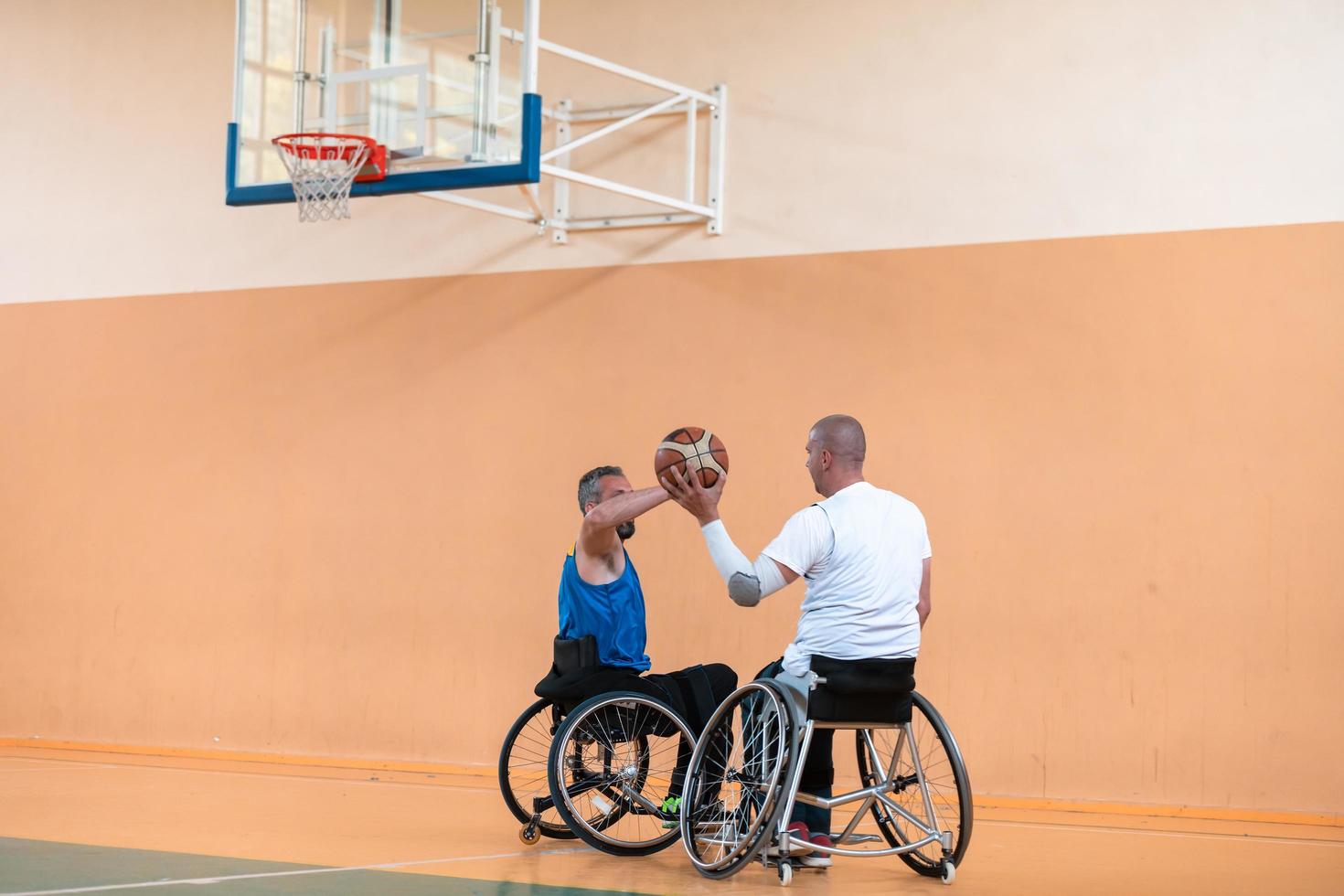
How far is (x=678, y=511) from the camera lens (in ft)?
19.9

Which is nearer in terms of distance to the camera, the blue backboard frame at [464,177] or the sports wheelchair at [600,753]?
the sports wheelchair at [600,753]

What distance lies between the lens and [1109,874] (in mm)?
3977

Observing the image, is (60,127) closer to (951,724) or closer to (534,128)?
(534,128)

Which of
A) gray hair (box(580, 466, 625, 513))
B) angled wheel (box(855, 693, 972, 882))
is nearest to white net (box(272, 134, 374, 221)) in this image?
gray hair (box(580, 466, 625, 513))

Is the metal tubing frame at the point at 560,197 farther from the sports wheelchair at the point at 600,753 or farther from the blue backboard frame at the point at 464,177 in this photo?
the sports wheelchair at the point at 600,753

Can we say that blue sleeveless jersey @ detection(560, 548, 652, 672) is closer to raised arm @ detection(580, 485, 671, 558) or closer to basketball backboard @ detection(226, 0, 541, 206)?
raised arm @ detection(580, 485, 671, 558)

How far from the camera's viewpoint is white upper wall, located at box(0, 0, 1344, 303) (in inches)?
210

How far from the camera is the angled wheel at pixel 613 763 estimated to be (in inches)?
157

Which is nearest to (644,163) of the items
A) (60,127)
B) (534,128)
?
(534,128)

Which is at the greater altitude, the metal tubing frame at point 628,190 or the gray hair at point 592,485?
the metal tubing frame at point 628,190

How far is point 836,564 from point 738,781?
616 mm

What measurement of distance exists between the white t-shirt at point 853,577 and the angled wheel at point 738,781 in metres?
0.16

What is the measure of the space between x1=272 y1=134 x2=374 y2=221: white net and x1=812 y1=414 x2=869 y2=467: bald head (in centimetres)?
245

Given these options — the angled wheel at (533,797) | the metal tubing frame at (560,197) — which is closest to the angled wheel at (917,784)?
the angled wheel at (533,797)
